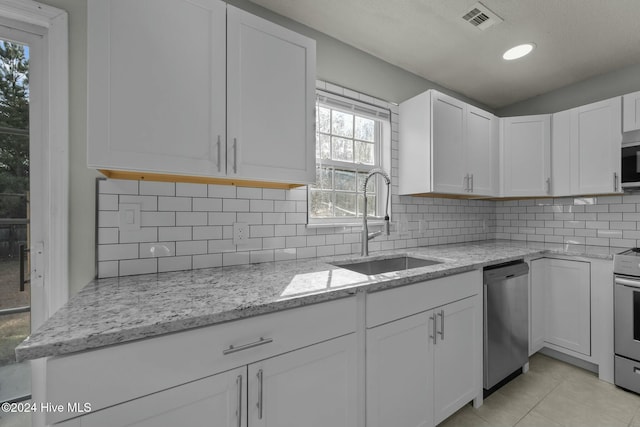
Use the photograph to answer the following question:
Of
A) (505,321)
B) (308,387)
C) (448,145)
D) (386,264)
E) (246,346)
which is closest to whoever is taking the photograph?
(246,346)

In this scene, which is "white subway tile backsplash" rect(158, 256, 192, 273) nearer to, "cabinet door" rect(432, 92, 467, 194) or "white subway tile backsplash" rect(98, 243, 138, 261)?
"white subway tile backsplash" rect(98, 243, 138, 261)

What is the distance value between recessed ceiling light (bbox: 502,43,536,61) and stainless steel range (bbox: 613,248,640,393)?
1709 mm

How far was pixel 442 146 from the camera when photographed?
7.30ft

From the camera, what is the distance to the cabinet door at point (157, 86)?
103 centimetres

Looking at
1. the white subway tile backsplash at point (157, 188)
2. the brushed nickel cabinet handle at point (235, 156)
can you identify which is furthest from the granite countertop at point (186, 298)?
the brushed nickel cabinet handle at point (235, 156)

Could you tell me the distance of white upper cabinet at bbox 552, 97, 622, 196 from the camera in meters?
2.25

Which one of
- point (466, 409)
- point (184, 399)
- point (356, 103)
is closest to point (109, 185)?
point (184, 399)

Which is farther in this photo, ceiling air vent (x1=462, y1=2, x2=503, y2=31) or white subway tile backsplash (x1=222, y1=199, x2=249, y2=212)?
ceiling air vent (x1=462, y1=2, x2=503, y2=31)

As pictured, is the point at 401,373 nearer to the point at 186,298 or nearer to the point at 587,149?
the point at 186,298

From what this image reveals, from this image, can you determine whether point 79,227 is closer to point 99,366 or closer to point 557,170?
point 99,366

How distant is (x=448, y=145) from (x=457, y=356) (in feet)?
5.29

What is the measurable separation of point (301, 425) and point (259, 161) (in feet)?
3.77

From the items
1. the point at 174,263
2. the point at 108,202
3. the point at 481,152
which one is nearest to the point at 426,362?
the point at 174,263

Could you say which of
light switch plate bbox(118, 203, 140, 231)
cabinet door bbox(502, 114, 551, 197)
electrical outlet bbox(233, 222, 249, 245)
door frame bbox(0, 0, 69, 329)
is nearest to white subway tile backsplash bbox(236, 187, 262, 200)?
electrical outlet bbox(233, 222, 249, 245)
